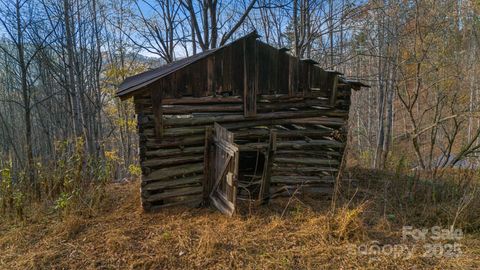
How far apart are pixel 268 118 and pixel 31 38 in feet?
28.1

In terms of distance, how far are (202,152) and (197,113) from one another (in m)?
0.79

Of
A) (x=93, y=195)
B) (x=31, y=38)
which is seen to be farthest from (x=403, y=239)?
(x=31, y=38)

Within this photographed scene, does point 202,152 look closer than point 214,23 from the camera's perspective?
Yes

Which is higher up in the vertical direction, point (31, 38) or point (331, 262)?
point (31, 38)

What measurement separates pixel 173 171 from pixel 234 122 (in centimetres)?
156

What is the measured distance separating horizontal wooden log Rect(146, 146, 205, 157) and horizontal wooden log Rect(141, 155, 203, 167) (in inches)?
3.3

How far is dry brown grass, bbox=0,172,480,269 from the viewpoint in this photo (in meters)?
3.80

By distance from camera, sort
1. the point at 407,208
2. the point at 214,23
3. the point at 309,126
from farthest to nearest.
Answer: the point at 214,23 < the point at 309,126 < the point at 407,208

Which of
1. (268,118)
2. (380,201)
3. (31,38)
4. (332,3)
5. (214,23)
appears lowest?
(380,201)

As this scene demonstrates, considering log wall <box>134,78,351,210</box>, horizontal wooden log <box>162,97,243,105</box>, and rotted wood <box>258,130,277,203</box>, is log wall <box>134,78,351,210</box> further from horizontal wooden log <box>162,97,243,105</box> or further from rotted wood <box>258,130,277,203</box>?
rotted wood <box>258,130,277,203</box>

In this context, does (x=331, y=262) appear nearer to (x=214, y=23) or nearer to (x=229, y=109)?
(x=229, y=109)

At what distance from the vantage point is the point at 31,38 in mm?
9430

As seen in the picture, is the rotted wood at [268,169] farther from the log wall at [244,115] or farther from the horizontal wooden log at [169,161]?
the horizontal wooden log at [169,161]

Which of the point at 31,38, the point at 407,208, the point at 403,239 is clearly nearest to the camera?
the point at 403,239
